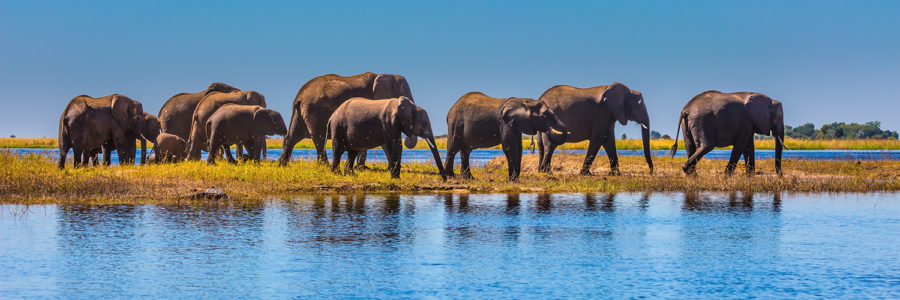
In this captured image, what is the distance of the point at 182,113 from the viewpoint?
89.0ft

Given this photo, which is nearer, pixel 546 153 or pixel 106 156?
pixel 106 156

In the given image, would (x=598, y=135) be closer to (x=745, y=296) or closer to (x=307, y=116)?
(x=307, y=116)

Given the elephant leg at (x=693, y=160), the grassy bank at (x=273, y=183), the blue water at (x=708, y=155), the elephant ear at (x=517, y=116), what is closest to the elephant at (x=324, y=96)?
the grassy bank at (x=273, y=183)

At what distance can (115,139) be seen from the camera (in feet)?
74.2

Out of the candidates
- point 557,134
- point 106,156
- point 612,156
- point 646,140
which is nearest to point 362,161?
point 557,134

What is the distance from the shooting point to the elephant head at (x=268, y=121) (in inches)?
883

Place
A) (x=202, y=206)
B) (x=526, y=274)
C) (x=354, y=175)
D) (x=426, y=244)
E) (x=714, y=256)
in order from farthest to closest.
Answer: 1. (x=354, y=175)
2. (x=202, y=206)
3. (x=426, y=244)
4. (x=714, y=256)
5. (x=526, y=274)

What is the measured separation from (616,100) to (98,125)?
12379mm

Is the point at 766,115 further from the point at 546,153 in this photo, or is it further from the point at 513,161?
the point at 513,161

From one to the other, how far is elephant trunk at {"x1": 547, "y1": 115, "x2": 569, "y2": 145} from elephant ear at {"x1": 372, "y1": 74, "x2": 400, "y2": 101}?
162 inches

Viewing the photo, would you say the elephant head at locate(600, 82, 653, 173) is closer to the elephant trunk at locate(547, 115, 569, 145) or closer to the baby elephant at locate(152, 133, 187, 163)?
the elephant trunk at locate(547, 115, 569, 145)

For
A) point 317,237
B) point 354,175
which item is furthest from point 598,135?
point 317,237

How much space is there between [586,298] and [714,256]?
2688 mm

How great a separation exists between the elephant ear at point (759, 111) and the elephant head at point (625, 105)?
8.26 ft
